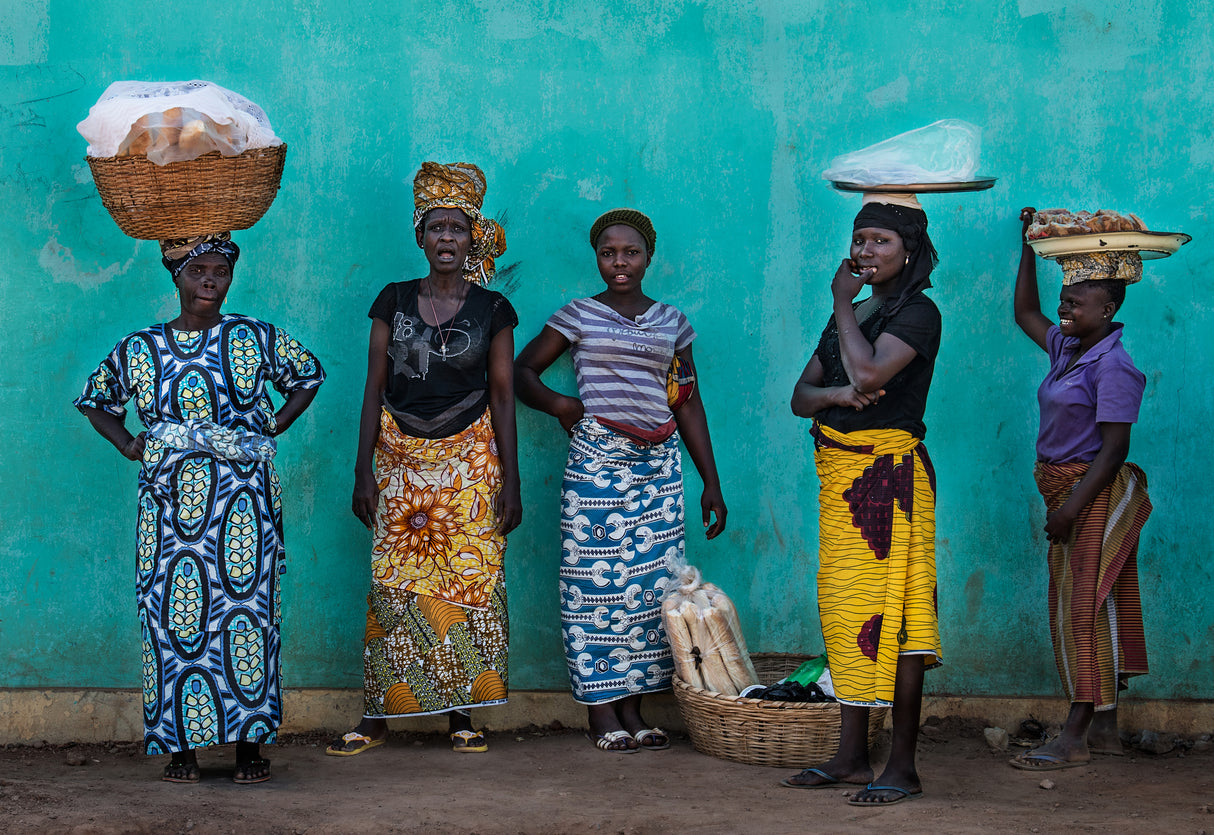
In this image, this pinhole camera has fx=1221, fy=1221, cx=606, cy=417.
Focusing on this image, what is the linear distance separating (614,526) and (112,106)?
260cm

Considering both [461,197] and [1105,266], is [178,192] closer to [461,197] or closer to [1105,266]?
[461,197]

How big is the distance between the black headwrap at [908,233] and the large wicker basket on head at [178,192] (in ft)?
7.78

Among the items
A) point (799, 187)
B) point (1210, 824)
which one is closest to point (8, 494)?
point (799, 187)

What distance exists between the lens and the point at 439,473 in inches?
202

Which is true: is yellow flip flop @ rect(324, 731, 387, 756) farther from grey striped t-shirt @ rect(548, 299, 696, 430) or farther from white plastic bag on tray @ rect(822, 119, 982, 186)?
white plastic bag on tray @ rect(822, 119, 982, 186)

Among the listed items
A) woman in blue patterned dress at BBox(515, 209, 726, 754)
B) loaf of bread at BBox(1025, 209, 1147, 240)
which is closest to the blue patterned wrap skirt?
woman in blue patterned dress at BBox(515, 209, 726, 754)

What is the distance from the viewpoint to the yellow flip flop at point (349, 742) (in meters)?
5.20

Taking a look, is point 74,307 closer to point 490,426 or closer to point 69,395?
point 69,395

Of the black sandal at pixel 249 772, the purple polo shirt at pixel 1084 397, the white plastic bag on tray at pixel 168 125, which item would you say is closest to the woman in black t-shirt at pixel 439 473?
the black sandal at pixel 249 772

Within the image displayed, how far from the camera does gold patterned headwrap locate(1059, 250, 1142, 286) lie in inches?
190

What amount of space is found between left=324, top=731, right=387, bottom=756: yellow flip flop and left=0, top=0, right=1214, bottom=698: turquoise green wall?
0.39 meters

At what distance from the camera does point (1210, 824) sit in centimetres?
416

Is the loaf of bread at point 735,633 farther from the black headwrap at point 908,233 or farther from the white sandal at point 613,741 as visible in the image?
the black headwrap at point 908,233

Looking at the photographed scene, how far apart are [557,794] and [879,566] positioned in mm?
1472
